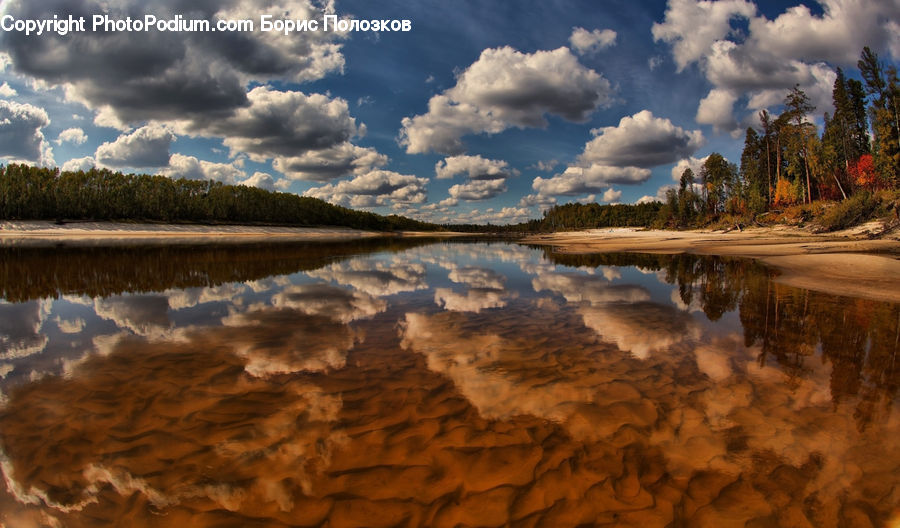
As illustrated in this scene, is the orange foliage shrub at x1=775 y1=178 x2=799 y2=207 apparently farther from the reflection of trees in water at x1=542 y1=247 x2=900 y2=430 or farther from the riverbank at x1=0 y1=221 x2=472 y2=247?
the riverbank at x1=0 y1=221 x2=472 y2=247

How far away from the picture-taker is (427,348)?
8258 millimetres

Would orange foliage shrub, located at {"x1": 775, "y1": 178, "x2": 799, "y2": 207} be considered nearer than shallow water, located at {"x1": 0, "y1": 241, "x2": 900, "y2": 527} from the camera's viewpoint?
No

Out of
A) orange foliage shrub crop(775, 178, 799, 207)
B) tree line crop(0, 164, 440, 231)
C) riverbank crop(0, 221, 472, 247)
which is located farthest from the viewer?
tree line crop(0, 164, 440, 231)

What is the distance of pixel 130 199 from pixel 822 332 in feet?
442

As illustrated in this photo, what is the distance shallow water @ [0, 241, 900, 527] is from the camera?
3635mm

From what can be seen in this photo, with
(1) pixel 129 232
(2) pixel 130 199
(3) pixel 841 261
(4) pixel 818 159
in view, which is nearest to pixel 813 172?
(4) pixel 818 159

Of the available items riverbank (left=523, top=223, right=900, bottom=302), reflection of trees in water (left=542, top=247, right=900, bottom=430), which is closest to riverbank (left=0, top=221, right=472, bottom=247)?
reflection of trees in water (left=542, top=247, right=900, bottom=430)

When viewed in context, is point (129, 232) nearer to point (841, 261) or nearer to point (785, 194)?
point (841, 261)

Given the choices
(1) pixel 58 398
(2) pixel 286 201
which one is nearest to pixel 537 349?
(1) pixel 58 398

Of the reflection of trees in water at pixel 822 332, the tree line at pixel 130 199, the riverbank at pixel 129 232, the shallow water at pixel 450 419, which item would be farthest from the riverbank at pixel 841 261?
the tree line at pixel 130 199

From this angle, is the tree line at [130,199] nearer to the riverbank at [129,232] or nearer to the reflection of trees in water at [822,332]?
the riverbank at [129,232]

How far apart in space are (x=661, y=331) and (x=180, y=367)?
11.1 metres

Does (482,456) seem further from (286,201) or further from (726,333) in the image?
(286,201)

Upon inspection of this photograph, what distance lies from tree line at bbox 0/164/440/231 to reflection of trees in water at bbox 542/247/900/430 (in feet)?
414
